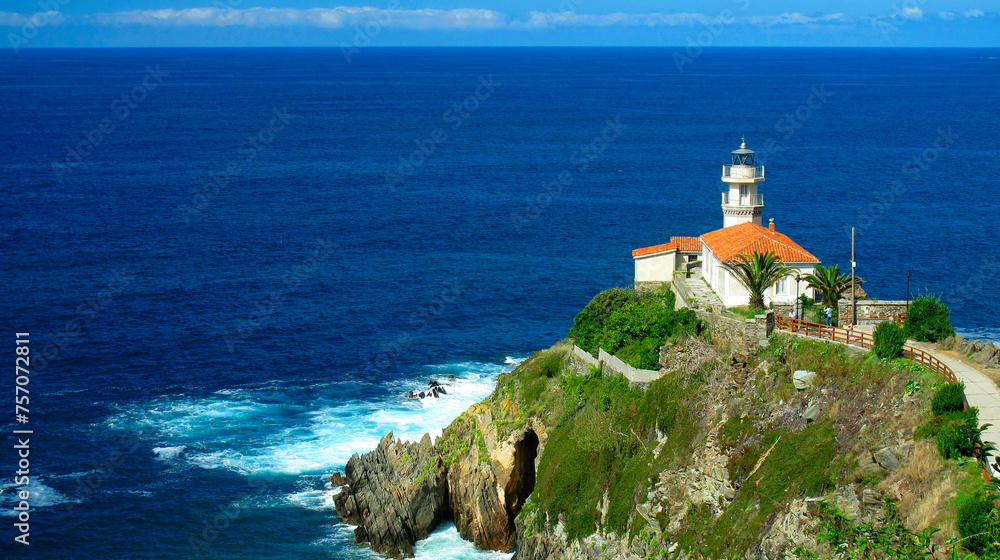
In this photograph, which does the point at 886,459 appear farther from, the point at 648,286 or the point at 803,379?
the point at 648,286

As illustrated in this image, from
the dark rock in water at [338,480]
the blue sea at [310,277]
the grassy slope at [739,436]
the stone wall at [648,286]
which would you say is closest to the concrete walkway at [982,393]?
the grassy slope at [739,436]

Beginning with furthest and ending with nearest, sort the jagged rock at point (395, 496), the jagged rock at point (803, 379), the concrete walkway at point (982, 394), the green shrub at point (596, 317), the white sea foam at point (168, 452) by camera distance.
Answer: the white sea foam at point (168, 452) → the green shrub at point (596, 317) → the jagged rock at point (395, 496) → the jagged rock at point (803, 379) → the concrete walkway at point (982, 394)

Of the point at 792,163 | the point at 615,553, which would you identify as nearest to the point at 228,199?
the point at 792,163

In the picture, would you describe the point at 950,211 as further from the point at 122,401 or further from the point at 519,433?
the point at 122,401

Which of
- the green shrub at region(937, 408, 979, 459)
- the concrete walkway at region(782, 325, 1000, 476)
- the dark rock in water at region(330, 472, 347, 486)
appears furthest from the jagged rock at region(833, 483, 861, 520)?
the dark rock in water at region(330, 472, 347, 486)

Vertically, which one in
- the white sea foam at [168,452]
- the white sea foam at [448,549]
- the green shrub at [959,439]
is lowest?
the white sea foam at [448,549]

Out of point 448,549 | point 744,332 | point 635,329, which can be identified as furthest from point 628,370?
point 448,549

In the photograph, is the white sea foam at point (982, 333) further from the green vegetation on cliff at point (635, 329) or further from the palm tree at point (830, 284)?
the green vegetation on cliff at point (635, 329)

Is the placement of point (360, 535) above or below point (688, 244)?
below
